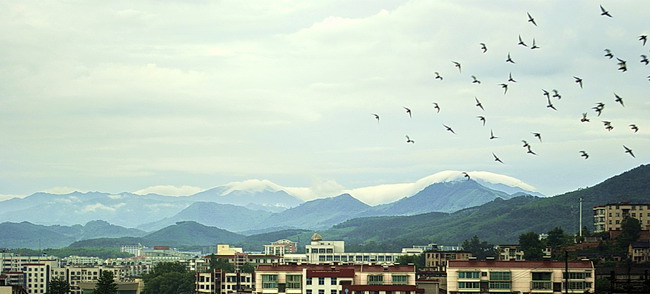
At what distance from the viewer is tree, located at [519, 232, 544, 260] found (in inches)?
4923

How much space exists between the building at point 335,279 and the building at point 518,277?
3.62 m

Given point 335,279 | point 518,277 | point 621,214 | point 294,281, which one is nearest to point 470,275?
point 518,277

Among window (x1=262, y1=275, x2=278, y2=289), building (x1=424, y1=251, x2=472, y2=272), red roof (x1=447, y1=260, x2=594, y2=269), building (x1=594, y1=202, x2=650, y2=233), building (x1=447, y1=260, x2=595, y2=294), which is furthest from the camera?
building (x1=424, y1=251, x2=472, y2=272)

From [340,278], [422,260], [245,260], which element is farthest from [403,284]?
[245,260]

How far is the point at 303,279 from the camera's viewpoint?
89125 millimetres

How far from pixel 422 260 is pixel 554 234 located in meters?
34.3

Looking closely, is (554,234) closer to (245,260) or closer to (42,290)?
(245,260)

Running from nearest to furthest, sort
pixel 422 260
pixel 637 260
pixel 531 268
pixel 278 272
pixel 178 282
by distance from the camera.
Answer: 1. pixel 531 268
2. pixel 278 272
3. pixel 637 260
4. pixel 178 282
5. pixel 422 260

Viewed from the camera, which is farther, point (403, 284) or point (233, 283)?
point (233, 283)

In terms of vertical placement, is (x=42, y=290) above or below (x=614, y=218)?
below

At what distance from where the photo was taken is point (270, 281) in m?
91.9

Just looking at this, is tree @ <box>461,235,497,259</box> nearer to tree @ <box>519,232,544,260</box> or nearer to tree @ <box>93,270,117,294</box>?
tree @ <box>519,232,544,260</box>

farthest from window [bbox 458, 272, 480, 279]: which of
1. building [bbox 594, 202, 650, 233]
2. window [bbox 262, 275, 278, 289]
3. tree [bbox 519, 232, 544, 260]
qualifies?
building [bbox 594, 202, 650, 233]

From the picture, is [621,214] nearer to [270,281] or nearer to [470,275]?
[470,275]
